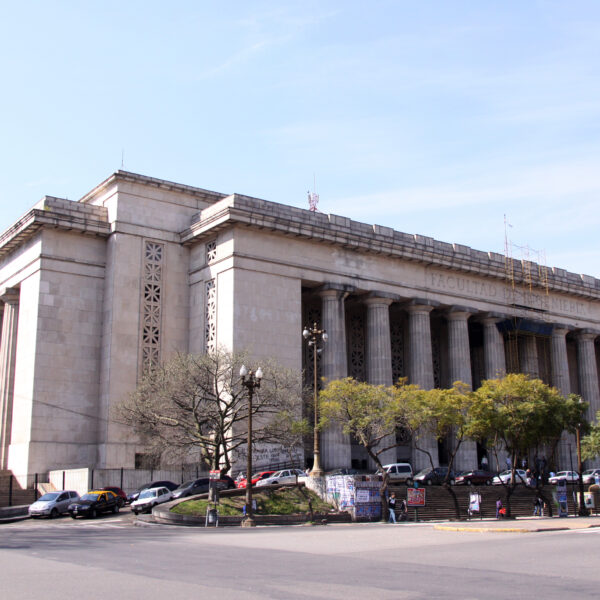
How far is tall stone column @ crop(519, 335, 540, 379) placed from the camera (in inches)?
2618

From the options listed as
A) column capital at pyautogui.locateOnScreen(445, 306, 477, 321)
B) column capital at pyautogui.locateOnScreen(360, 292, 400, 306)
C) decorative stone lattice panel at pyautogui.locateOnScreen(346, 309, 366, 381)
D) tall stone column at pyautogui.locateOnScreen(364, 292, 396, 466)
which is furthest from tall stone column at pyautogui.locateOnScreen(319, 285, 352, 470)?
column capital at pyautogui.locateOnScreen(445, 306, 477, 321)

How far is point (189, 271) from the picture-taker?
54.7 m

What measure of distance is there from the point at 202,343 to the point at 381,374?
44.3ft

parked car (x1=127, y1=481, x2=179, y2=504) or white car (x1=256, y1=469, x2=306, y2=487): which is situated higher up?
white car (x1=256, y1=469, x2=306, y2=487)

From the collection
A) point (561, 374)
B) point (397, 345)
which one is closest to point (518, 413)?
point (397, 345)

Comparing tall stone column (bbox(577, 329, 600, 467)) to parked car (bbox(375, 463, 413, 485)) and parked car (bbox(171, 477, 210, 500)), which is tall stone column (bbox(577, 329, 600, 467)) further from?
parked car (bbox(171, 477, 210, 500))

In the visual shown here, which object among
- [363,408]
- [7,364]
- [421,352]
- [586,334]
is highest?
[586,334]

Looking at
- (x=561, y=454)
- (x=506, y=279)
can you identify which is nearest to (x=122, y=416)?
(x=506, y=279)

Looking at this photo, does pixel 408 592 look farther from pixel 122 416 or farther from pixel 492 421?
pixel 122 416

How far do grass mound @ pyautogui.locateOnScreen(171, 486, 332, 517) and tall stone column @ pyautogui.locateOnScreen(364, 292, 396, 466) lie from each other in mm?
19220

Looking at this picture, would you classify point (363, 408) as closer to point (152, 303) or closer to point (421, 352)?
point (152, 303)

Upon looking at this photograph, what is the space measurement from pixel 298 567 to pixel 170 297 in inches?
1585

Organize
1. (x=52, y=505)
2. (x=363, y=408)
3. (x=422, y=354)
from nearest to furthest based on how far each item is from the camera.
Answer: (x=52, y=505) → (x=363, y=408) → (x=422, y=354)

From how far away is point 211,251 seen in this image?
53.0m
